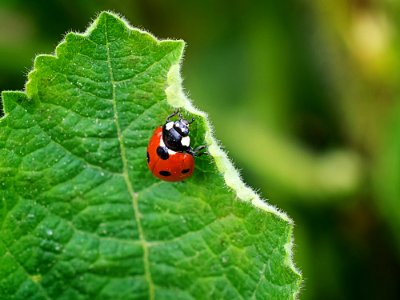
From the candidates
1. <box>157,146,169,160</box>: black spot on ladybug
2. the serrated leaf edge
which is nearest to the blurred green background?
<box>157,146,169,160</box>: black spot on ladybug

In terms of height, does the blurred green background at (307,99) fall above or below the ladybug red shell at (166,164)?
above

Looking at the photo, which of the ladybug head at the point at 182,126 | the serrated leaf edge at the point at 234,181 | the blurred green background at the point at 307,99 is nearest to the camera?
the serrated leaf edge at the point at 234,181

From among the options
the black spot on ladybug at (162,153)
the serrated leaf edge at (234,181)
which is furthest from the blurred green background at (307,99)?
the serrated leaf edge at (234,181)

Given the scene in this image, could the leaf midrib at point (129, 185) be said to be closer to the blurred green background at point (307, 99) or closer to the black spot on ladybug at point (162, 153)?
the black spot on ladybug at point (162, 153)

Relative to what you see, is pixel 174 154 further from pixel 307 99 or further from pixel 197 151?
pixel 307 99

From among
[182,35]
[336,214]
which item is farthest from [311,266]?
[182,35]

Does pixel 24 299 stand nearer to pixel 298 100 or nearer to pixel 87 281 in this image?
pixel 87 281
